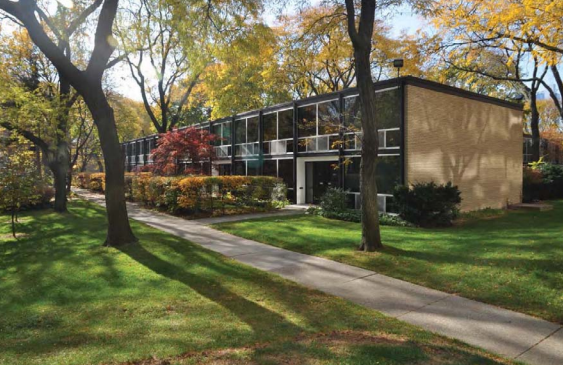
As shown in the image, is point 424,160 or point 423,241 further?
point 424,160

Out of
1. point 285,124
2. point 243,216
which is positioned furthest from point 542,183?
point 243,216

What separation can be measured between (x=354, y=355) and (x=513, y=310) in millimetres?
3039

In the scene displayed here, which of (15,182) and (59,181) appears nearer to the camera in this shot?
(15,182)

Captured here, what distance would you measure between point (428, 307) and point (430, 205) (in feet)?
28.5

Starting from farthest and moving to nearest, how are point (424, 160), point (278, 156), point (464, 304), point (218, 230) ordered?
point (278, 156)
point (424, 160)
point (218, 230)
point (464, 304)

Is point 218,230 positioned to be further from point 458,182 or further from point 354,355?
point 458,182

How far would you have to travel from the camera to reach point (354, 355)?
3.64 meters

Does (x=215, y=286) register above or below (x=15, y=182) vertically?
below

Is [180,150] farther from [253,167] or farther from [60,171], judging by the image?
[60,171]

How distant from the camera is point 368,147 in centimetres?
861

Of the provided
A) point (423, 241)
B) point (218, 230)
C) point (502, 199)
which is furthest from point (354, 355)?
point (502, 199)

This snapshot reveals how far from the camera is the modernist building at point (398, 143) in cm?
1535

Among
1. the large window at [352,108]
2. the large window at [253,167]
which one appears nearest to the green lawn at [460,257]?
the large window at [352,108]

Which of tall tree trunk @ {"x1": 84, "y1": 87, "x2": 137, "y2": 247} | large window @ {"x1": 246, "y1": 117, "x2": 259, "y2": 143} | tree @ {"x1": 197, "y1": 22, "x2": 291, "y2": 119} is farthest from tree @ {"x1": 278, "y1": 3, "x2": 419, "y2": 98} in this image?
tall tree trunk @ {"x1": 84, "y1": 87, "x2": 137, "y2": 247}
